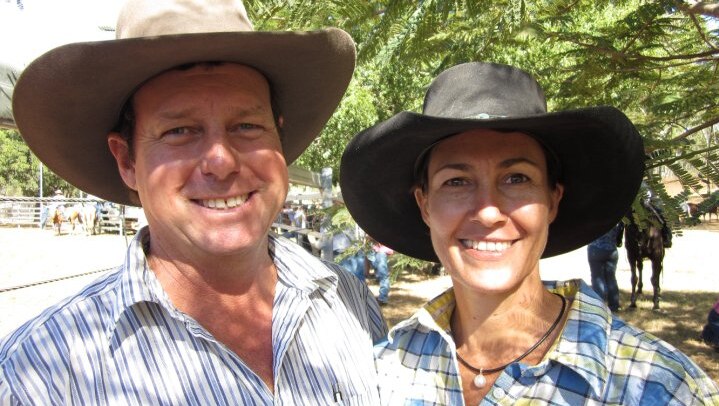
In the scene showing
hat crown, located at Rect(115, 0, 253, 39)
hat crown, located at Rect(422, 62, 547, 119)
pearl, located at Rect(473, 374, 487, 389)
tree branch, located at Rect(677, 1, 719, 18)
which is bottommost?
pearl, located at Rect(473, 374, 487, 389)

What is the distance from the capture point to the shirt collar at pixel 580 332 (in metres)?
1.47

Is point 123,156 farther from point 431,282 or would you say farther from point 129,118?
point 431,282

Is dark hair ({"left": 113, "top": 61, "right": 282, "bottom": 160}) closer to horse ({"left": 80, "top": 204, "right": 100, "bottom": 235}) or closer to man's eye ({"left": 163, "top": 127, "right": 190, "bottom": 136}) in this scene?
man's eye ({"left": 163, "top": 127, "right": 190, "bottom": 136})

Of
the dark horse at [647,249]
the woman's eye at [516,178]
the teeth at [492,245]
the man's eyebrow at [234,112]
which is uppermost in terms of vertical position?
Result: the man's eyebrow at [234,112]

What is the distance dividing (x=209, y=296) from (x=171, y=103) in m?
0.63

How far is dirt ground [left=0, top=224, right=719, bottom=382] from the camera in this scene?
7.67 m

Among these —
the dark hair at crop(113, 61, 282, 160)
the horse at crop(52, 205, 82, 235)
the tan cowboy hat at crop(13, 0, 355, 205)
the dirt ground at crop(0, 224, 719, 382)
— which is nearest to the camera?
the tan cowboy hat at crop(13, 0, 355, 205)

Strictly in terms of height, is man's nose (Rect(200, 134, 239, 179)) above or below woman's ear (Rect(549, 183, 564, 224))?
above

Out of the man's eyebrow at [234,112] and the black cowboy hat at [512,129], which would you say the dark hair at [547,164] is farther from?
the man's eyebrow at [234,112]

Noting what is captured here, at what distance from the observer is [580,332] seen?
159cm

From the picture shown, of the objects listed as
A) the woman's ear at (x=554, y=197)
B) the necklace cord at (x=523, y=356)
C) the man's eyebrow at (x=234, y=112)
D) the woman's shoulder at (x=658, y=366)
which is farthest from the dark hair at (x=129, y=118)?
the woman's shoulder at (x=658, y=366)

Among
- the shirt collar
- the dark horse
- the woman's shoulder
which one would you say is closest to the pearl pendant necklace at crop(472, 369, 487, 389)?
the shirt collar

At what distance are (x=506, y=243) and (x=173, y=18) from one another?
4.04 ft

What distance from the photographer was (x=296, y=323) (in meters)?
1.83
